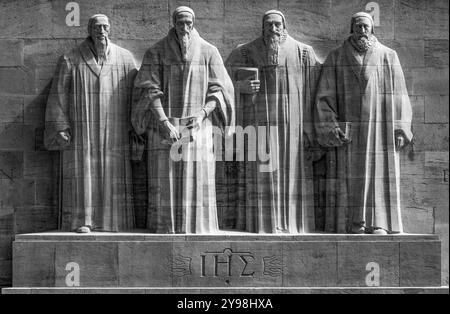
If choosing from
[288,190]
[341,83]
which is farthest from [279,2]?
[288,190]

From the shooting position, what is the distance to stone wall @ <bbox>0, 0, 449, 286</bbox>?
23.3 meters

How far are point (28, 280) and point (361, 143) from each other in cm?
613

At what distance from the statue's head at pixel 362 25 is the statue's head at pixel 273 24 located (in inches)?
48.1

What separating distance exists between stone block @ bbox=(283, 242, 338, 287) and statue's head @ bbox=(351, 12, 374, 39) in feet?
11.9

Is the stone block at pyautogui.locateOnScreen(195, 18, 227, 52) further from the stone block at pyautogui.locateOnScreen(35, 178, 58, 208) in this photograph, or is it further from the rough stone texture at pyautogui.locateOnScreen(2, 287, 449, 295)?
the rough stone texture at pyautogui.locateOnScreen(2, 287, 449, 295)

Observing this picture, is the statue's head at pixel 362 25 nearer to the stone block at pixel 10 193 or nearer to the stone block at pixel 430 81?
the stone block at pixel 430 81

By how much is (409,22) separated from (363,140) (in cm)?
233

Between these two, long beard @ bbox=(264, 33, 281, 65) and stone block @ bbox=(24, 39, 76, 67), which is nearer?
long beard @ bbox=(264, 33, 281, 65)

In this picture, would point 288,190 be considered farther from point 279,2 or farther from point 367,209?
point 279,2

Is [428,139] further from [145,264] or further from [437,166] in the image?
[145,264]

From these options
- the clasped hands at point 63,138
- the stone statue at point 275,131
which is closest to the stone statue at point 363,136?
the stone statue at point 275,131

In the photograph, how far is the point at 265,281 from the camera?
22656 millimetres

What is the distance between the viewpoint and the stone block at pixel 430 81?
23391mm

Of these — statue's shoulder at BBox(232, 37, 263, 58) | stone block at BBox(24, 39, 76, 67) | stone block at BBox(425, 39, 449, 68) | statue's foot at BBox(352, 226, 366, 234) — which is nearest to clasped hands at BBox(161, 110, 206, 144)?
statue's shoulder at BBox(232, 37, 263, 58)
